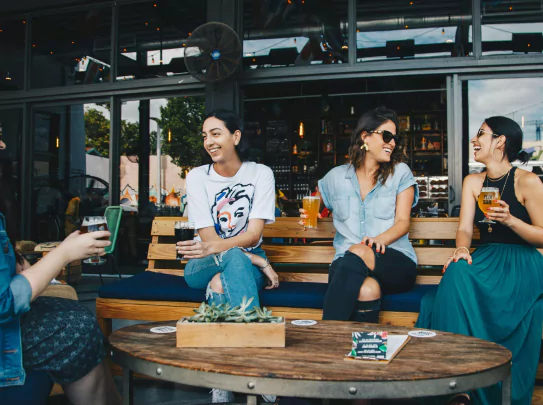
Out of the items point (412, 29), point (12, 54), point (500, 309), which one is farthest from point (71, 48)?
point (500, 309)

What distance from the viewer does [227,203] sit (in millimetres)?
2854

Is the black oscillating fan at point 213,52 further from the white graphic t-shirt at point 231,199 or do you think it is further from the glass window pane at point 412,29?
the white graphic t-shirt at point 231,199

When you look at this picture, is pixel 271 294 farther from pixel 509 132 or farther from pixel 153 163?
pixel 153 163

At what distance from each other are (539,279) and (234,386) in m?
1.74

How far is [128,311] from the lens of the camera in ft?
9.57

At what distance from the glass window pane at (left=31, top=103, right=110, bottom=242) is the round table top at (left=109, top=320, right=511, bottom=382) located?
17.1ft

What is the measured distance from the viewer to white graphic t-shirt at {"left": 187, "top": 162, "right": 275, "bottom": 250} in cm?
279

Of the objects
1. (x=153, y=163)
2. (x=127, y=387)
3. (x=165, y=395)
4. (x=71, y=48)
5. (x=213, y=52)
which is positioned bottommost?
(x=165, y=395)

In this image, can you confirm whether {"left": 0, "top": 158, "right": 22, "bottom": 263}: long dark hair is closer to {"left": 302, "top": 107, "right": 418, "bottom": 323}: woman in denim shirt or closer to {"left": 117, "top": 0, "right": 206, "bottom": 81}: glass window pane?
{"left": 302, "top": 107, "right": 418, "bottom": 323}: woman in denim shirt

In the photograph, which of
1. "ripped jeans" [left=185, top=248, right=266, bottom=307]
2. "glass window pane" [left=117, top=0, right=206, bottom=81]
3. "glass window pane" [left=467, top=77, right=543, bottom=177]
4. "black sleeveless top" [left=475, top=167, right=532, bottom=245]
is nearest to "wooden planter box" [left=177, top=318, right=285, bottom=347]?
"ripped jeans" [left=185, top=248, right=266, bottom=307]

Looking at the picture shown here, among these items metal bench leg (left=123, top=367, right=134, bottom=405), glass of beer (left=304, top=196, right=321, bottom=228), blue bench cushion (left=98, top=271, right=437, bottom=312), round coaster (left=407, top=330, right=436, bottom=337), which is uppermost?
glass of beer (left=304, top=196, right=321, bottom=228)

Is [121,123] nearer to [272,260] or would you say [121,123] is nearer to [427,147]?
[272,260]

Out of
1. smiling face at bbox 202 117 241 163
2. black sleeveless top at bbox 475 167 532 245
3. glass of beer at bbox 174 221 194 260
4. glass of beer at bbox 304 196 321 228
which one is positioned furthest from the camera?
glass of beer at bbox 304 196 321 228

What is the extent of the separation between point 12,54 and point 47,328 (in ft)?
19.8
